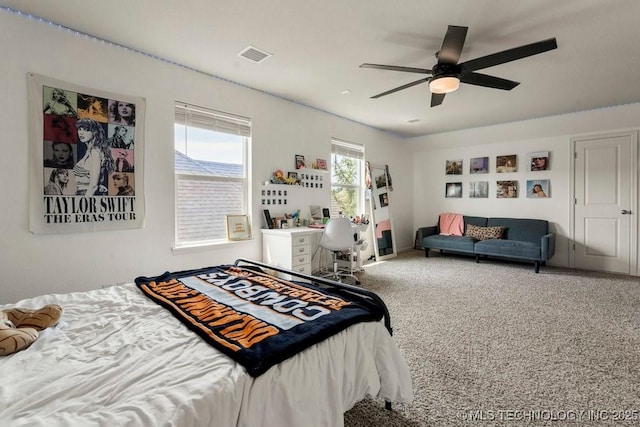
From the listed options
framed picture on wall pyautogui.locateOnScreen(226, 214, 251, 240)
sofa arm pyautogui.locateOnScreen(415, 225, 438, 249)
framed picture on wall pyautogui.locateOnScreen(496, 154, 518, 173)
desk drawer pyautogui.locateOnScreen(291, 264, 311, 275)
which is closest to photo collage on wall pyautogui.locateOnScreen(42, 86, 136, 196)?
framed picture on wall pyautogui.locateOnScreen(226, 214, 251, 240)

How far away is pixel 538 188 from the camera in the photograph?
5414 millimetres

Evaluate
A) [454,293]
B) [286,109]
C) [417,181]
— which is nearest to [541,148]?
[417,181]

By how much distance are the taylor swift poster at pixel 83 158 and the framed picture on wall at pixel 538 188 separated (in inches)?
241

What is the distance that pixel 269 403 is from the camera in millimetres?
1030

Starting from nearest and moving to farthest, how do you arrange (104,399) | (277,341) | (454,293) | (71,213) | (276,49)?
(104,399) < (277,341) < (71,213) < (276,49) < (454,293)

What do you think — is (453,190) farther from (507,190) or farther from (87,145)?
(87,145)

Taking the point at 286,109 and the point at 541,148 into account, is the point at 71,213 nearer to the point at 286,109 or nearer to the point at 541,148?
the point at 286,109

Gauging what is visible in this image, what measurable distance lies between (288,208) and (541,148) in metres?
4.63

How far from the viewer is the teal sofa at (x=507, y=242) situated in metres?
4.77

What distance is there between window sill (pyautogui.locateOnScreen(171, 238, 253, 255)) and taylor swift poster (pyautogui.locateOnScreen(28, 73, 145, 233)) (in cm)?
48

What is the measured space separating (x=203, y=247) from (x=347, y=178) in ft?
9.76

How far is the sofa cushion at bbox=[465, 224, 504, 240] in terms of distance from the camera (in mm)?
5466

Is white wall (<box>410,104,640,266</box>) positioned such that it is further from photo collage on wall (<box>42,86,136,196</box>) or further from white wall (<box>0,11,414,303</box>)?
photo collage on wall (<box>42,86,136,196</box>)

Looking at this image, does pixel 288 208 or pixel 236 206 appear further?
pixel 288 208
